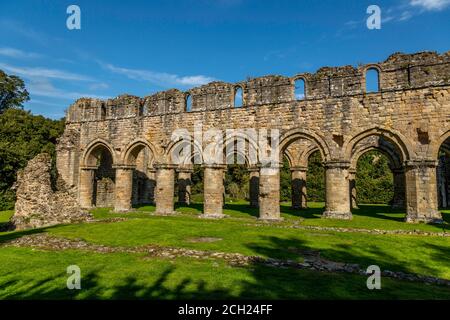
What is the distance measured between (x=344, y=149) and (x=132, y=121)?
1253 centimetres

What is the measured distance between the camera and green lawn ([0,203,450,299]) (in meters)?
5.79

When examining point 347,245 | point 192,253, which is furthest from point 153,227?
point 347,245

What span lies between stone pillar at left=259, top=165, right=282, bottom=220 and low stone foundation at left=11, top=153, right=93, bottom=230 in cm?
825

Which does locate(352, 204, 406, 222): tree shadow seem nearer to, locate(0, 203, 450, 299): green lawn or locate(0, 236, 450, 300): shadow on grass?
locate(0, 203, 450, 299): green lawn

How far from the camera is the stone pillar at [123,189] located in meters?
21.2

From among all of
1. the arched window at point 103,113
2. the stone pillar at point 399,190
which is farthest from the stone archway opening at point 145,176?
the stone pillar at point 399,190

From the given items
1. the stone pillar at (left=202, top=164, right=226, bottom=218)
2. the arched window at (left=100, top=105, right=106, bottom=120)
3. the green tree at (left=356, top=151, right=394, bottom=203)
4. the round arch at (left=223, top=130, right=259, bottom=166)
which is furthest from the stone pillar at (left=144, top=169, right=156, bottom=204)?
the green tree at (left=356, top=151, right=394, bottom=203)

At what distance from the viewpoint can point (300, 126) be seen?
56.4ft

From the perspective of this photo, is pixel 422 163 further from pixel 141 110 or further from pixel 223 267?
pixel 141 110

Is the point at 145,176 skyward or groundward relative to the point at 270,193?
skyward

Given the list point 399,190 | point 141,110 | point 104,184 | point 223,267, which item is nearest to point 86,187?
point 104,184

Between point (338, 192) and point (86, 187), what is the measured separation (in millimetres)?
15903

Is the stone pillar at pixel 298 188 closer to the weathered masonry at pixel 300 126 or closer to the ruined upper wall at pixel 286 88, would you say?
the weathered masonry at pixel 300 126

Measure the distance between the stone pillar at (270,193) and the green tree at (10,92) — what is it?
35.4 m
